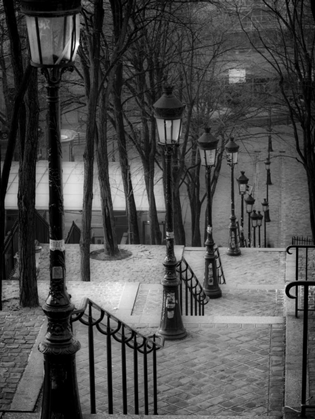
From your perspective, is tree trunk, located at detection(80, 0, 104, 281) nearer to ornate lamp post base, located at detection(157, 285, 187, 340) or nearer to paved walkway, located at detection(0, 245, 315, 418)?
paved walkway, located at detection(0, 245, 315, 418)

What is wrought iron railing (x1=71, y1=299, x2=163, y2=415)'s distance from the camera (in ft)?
27.0

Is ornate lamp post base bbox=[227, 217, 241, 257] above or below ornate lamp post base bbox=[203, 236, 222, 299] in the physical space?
above

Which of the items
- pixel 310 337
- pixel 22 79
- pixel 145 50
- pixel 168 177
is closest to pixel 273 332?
pixel 310 337

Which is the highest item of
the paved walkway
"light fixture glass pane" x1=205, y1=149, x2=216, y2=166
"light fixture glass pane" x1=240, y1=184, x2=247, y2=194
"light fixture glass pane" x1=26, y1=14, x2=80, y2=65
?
"light fixture glass pane" x1=26, y1=14, x2=80, y2=65

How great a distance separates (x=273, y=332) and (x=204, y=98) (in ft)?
72.3

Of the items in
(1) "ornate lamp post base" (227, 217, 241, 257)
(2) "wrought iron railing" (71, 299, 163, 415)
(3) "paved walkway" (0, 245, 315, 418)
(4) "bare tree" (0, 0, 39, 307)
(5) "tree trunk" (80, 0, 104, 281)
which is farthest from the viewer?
(1) "ornate lamp post base" (227, 217, 241, 257)

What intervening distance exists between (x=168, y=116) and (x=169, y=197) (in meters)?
1.25

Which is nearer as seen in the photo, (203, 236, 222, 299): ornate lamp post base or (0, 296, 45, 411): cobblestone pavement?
(0, 296, 45, 411): cobblestone pavement

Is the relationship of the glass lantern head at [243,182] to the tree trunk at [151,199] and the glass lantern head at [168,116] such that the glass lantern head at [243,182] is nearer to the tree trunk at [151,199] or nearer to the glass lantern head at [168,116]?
the tree trunk at [151,199]

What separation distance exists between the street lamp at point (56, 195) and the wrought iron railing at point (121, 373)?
1.73ft

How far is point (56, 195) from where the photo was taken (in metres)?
7.24

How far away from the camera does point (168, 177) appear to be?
1292 cm

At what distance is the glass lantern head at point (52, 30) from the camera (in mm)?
6699

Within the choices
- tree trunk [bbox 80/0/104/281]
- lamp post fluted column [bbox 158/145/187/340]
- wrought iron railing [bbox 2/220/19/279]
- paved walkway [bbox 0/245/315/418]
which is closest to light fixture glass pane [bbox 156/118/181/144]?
lamp post fluted column [bbox 158/145/187/340]
